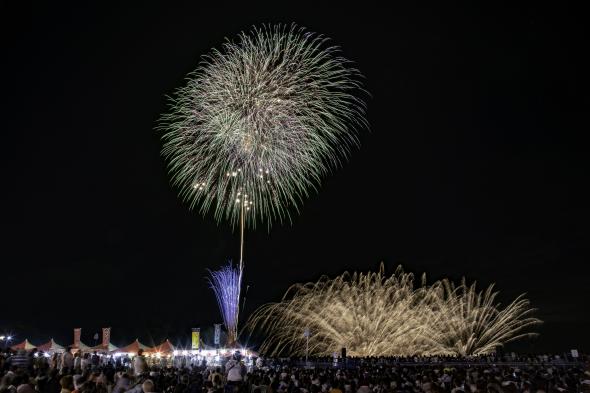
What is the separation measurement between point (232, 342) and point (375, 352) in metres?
16.0

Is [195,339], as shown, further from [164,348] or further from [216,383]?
[216,383]

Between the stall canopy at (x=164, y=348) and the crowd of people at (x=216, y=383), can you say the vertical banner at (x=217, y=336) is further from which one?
the crowd of people at (x=216, y=383)

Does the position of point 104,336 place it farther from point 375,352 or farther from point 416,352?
point 416,352

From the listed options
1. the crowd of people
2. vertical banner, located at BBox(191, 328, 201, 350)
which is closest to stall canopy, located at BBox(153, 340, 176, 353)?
vertical banner, located at BBox(191, 328, 201, 350)

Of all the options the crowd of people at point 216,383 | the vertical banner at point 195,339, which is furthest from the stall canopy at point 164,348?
the crowd of people at point 216,383

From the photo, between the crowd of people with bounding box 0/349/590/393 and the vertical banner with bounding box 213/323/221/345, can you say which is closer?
the crowd of people with bounding box 0/349/590/393

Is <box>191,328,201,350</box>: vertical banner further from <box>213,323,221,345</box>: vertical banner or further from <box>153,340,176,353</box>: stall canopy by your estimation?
<box>153,340,176,353</box>: stall canopy

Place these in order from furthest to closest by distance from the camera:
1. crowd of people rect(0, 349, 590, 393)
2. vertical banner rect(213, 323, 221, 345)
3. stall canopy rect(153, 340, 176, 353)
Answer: stall canopy rect(153, 340, 176, 353), vertical banner rect(213, 323, 221, 345), crowd of people rect(0, 349, 590, 393)

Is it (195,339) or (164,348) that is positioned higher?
(195,339)

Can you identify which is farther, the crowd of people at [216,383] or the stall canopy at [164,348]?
the stall canopy at [164,348]

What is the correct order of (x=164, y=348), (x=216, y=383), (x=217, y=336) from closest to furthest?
(x=216, y=383) < (x=217, y=336) < (x=164, y=348)

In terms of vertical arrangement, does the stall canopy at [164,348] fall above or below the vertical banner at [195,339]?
below

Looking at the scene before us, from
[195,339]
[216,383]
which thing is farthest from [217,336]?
[216,383]

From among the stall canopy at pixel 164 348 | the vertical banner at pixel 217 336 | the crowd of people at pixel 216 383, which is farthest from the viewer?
the stall canopy at pixel 164 348
